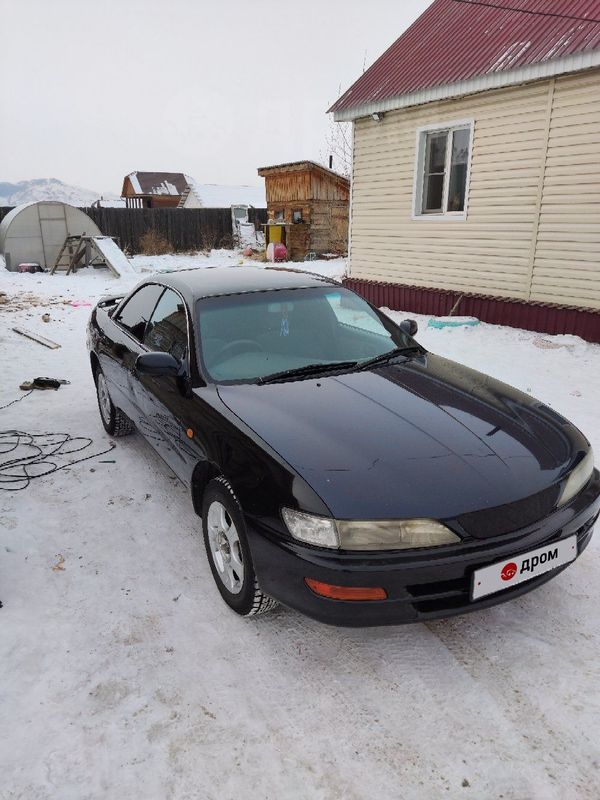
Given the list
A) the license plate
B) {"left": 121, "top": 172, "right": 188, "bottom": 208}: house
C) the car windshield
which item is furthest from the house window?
{"left": 121, "top": 172, "right": 188, "bottom": 208}: house

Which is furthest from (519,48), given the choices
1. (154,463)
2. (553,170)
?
(154,463)

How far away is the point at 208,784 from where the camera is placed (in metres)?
1.91

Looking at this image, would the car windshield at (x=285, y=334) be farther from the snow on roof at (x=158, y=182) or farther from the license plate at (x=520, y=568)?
the snow on roof at (x=158, y=182)

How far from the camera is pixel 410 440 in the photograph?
251 centimetres

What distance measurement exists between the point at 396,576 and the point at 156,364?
5.80ft

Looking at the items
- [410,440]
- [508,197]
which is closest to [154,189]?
[508,197]

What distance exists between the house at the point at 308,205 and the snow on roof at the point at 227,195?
17024mm

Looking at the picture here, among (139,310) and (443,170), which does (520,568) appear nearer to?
(139,310)

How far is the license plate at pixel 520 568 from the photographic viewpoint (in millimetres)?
2172

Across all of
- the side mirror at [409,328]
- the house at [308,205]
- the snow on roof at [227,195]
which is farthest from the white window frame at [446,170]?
the snow on roof at [227,195]

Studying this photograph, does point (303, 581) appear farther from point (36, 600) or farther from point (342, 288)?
point (342, 288)

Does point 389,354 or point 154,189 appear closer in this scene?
point 389,354

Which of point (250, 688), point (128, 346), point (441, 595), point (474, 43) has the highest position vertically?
point (474, 43)

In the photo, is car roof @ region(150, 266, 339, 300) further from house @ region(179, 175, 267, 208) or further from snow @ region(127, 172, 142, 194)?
snow @ region(127, 172, 142, 194)
